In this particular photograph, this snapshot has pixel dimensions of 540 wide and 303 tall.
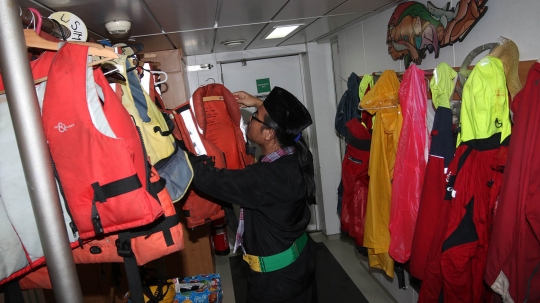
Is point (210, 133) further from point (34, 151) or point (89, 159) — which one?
point (34, 151)

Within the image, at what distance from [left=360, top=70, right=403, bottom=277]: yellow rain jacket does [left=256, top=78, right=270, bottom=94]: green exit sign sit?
205 cm

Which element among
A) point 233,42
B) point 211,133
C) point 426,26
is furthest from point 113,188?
point 233,42

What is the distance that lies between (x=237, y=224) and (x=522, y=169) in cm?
126

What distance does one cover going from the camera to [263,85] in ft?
14.1

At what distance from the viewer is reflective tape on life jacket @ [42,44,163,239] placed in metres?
0.79

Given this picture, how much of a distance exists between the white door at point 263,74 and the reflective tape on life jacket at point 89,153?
346 cm

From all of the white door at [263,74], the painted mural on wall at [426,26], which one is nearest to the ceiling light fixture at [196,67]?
the white door at [263,74]

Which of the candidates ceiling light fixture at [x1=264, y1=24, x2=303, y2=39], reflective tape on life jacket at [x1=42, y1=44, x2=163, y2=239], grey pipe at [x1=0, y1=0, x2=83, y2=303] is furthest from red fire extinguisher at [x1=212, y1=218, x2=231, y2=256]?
grey pipe at [x1=0, y1=0, x2=83, y2=303]

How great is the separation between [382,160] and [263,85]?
230 cm

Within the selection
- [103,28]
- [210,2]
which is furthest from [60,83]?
[103,28]

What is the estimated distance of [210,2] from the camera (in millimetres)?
1730

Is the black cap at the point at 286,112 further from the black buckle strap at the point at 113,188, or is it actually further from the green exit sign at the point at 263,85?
the green exit sign at the point at 263,85

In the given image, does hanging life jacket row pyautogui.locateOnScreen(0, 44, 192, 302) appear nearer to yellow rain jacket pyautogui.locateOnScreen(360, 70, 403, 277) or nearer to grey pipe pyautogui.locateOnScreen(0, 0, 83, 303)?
grey pipe pyautogui.locateOnScreen(0, 0, 83, 303)

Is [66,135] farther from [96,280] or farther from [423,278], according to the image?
[96,280]
